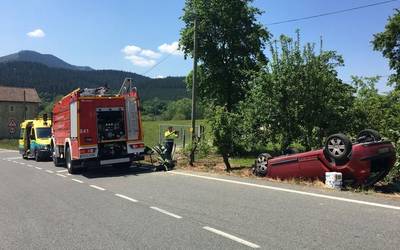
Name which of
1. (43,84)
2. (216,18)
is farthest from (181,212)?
(43,84)

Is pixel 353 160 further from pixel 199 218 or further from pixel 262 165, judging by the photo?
pixel 199 218

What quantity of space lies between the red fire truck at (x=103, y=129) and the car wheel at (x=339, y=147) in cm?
933

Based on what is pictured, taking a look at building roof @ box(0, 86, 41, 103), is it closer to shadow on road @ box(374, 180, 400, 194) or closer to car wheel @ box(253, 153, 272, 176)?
car wheel @ box(253, 153, 272, 176)

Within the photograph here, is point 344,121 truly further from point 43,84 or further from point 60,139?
point 43,84

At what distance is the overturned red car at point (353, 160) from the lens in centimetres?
1176

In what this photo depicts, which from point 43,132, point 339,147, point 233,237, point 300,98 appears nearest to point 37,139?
point 43,132

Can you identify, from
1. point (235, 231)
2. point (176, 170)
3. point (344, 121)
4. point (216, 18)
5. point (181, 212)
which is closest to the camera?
point (235, 231)

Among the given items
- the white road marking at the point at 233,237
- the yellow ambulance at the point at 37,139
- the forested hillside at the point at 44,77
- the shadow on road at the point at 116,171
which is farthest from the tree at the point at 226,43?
the forested hillside at the point at 44,77

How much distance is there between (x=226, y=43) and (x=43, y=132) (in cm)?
1378

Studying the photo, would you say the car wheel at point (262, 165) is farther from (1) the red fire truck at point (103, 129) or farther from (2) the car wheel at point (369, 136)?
(1) the red fire truck at point (103, 129)

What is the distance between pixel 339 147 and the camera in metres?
12.1

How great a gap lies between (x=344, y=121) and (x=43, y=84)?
16895 cm

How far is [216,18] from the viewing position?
26.8m

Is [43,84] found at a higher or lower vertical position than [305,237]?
higher
